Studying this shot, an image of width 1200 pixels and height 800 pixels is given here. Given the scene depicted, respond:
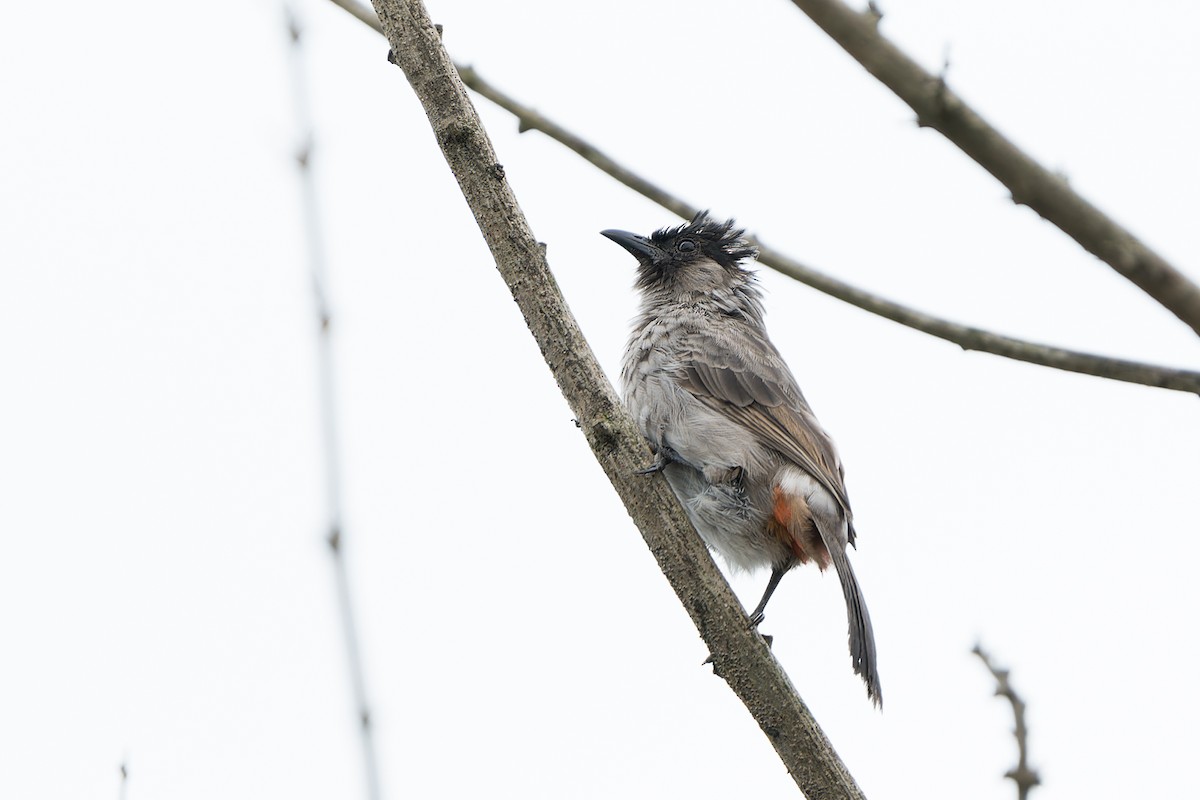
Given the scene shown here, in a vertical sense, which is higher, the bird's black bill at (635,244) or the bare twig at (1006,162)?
the bird's black bill at (635,244)

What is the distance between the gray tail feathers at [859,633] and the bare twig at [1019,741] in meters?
3.07

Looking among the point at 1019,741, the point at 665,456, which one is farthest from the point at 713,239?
the point at 1019,741

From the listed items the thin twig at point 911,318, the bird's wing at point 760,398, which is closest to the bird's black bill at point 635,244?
the bird's wing at point 760,398

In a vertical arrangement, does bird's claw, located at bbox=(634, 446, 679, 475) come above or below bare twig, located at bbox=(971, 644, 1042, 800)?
above

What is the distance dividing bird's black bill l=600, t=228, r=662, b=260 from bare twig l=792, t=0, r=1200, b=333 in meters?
4.94

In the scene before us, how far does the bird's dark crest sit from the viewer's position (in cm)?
645

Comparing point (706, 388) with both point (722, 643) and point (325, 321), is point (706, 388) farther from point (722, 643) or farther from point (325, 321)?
point (325, 321)

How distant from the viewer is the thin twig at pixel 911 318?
1.49 m

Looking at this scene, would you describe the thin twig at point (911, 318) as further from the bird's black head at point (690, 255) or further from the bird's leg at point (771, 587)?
the bird's black head at point (690, 255)

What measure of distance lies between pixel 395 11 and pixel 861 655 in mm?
2757

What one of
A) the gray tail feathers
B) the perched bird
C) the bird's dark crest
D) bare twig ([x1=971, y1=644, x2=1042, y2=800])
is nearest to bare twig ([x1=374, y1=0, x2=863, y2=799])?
the perched bird

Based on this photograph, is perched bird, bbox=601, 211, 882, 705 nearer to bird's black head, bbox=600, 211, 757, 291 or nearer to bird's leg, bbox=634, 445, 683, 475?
bird's leg, bbox=634, 445, 683, 475

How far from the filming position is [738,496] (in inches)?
200

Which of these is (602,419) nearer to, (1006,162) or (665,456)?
A: (665,456)
